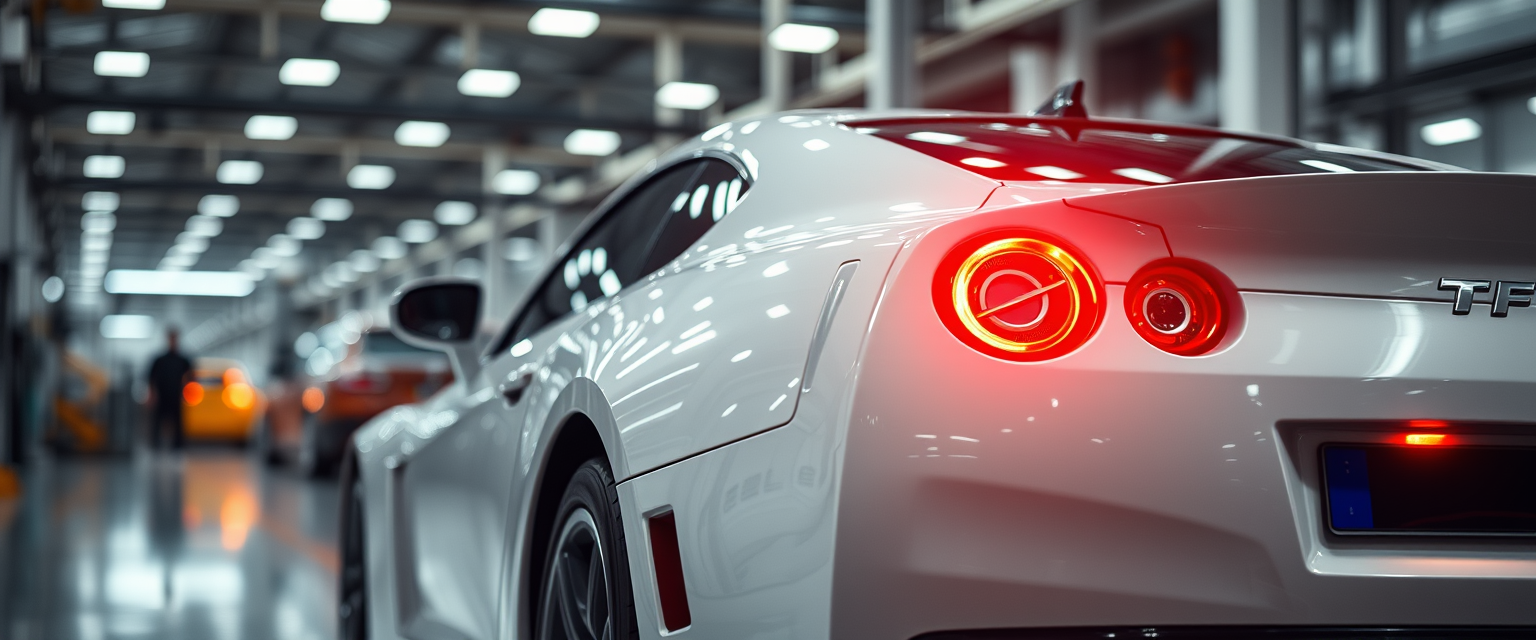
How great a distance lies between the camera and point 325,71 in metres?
15.1

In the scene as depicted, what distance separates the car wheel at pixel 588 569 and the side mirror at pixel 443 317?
3.59ft

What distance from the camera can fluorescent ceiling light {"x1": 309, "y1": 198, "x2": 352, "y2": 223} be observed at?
98.8 feet

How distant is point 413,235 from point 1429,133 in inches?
1111

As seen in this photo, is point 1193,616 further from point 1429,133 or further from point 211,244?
point 211,244

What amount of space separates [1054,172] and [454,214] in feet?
95.6

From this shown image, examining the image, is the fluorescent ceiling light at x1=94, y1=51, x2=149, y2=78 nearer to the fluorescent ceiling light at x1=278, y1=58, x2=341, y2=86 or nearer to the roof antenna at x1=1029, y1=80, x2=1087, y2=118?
the fluorescent ceiling light at x1=278, y1=58, x2=341, y2=86

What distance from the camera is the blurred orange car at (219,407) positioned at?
21.9 meters

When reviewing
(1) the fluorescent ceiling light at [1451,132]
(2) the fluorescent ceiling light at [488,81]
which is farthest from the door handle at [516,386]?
(2) the fluorescent ceiling light at [488,81]

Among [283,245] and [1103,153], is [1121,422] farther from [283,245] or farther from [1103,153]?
[283,245]

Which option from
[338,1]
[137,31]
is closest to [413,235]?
[137,31]

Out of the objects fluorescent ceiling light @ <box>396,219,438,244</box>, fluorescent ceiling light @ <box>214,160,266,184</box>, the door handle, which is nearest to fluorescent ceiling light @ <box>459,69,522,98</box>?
fluorescent ceiling light @ <box>214,160,266,184</box>

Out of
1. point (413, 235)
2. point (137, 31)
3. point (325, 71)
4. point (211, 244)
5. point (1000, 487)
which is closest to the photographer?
point (1000, 487)

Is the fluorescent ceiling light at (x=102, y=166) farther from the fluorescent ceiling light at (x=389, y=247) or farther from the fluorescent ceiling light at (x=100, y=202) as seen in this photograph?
the fluorescent ceiling light at (x=389, y=247)

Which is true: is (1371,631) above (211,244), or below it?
below
